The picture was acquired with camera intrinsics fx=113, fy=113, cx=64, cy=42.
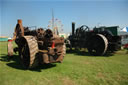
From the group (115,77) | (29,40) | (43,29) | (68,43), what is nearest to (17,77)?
(29,40)

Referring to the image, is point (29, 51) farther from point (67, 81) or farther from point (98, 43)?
point (98, 43)

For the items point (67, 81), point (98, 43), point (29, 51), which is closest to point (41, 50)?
point (29, 51)

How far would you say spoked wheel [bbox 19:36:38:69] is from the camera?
461 centimetres

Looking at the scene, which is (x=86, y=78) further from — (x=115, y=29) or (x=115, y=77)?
(x=115, y=29)

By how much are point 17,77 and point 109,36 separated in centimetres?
752

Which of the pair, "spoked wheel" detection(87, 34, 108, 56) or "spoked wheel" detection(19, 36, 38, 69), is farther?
"spoked wheel" detection(87, 34, 108, 56)

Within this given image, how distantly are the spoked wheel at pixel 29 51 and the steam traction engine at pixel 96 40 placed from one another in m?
5.48

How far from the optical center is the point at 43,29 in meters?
6.09

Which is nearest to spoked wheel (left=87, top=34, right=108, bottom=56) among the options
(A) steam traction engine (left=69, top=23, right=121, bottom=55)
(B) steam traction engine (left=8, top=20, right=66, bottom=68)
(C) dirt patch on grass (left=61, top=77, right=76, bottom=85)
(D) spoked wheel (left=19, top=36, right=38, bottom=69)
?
(A) steam traction engine (left=69, top=23, right=121, bottom=55)

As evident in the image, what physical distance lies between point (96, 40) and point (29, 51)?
20.6 ft

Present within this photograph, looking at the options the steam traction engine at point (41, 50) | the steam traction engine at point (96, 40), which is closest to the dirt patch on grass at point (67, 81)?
the steam traction engine at point (41, 50)

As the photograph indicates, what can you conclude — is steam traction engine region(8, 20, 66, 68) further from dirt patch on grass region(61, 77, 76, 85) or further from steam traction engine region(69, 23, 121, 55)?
steam traction engine region(69, 23, 121, 55)

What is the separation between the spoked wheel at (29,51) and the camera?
4.61 meters

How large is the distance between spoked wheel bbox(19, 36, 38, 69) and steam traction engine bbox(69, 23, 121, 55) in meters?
5.48
